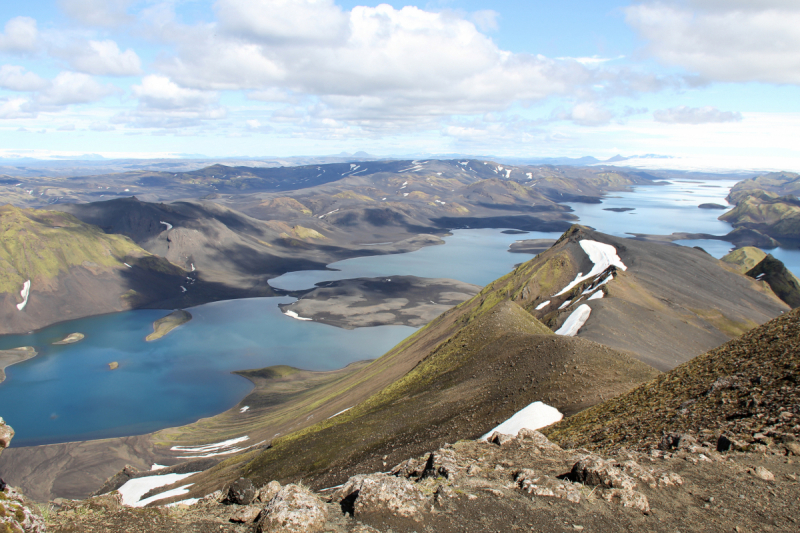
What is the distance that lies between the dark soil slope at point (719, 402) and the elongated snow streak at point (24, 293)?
145133mm

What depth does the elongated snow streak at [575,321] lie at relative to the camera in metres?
43.8

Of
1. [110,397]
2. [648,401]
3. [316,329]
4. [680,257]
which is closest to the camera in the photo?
[648,401]

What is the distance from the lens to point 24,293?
123688mm

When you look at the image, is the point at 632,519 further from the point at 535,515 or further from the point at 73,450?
the point at 73,450

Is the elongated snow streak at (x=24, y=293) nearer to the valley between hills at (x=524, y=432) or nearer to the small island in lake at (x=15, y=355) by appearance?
the small island in lake at (x=15, y=355)

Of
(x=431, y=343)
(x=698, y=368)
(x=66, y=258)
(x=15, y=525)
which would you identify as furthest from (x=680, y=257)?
(x=66, y=258)

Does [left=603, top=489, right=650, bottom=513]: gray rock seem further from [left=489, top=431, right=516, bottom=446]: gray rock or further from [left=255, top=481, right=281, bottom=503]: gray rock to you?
[left=255, top=481, right=281, bottom=503]: gray rock

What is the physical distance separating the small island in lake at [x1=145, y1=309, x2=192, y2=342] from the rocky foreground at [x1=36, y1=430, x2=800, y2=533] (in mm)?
108762

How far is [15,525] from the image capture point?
357 inches

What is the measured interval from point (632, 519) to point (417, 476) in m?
6.46

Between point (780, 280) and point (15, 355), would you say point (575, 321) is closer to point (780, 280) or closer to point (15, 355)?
point (780, 280)

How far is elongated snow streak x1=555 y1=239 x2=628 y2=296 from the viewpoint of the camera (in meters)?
71.2

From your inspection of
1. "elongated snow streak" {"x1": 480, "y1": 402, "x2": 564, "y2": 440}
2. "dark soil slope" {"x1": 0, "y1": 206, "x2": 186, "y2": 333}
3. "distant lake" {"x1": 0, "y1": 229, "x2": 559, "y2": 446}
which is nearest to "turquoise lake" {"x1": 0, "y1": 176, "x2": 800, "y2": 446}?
"distant lake" {"x1": 0, "y1": 229, "x2": 559, "y2": 446}

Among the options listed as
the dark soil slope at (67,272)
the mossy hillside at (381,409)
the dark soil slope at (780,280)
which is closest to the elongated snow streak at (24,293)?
the dark soil slope at (67,272)
